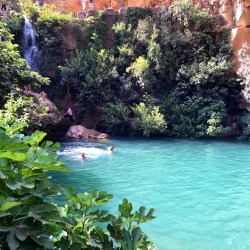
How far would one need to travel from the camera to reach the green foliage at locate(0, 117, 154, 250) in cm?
99

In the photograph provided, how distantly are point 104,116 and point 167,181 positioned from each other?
396 inches

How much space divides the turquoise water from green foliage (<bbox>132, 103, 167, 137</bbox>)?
174 centimetres

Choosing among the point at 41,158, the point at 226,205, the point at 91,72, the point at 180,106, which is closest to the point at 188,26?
the point at 180,106

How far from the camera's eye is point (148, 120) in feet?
54.1

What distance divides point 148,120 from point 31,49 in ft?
30.5

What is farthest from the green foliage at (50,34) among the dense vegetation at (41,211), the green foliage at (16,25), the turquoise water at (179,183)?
the dense vegetation at (41,211)

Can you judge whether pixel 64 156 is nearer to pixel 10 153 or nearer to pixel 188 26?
pixel 10 153

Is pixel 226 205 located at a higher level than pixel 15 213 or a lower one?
lower

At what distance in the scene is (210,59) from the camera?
59.3 ft

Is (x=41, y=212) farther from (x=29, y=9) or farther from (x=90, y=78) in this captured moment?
(x=29, y=9)

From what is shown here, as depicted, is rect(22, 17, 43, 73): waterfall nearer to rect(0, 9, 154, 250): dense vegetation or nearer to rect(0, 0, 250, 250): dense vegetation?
rect(0, 0, 250, 250): dense vegetation

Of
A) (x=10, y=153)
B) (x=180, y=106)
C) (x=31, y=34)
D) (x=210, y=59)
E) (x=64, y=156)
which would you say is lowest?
(x=64, y=156)

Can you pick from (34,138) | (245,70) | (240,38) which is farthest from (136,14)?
(34,138)

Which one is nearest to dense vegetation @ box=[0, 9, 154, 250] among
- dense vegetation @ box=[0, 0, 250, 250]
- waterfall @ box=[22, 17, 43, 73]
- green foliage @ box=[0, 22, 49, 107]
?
green foliage @ box=[0, 22, 49, 107]
